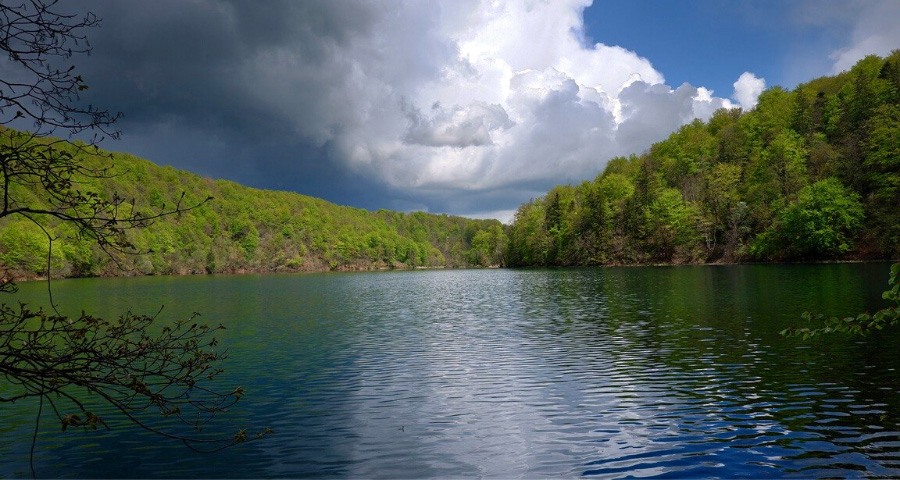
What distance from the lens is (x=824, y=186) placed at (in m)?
79.4

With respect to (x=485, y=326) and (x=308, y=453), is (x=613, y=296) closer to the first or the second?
(x=485, y=326)

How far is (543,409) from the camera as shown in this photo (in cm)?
1380

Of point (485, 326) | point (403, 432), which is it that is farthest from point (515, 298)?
point (403, 432)

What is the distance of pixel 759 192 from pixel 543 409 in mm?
99924

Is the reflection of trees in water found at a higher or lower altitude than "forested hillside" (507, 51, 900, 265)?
lower

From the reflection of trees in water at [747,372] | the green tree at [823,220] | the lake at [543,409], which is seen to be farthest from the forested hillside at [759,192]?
the lake at [543,409]

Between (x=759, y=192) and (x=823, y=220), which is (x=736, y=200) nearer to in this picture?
(x=759, y=192)

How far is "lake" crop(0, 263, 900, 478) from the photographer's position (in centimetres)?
1034

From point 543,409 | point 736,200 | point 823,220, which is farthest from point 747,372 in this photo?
point 736,200

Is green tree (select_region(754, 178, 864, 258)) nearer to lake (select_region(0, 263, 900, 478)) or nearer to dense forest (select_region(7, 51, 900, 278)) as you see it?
dense forest (select_region(7, 51, 900, 278))

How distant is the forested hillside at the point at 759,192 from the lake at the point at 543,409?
60936 mm

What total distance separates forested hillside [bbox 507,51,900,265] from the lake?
60.9 m

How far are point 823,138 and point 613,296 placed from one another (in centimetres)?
7949

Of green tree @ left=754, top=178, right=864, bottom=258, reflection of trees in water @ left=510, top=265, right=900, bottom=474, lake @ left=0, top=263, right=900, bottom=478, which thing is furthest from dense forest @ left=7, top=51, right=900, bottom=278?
reflection of trees in water @ left=510, top=265, right=900, bottom=474
